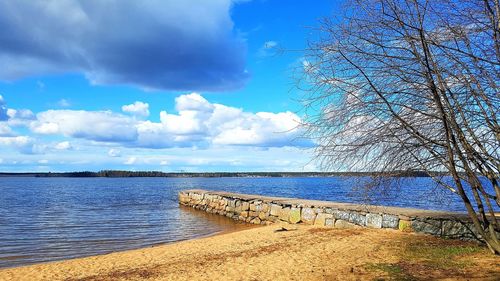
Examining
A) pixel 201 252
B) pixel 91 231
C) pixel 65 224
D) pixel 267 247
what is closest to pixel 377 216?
pixel 267 247

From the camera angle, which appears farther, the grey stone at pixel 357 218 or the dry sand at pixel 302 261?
the grey stone at pixel 357 218

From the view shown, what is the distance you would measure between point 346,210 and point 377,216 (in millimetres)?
1282

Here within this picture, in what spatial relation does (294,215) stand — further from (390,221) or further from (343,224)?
(390,221)

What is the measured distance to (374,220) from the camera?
1220 centimetres

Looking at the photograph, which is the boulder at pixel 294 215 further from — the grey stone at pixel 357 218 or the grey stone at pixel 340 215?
the grey stone at pixel 357 218

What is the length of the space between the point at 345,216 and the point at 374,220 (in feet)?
3.94

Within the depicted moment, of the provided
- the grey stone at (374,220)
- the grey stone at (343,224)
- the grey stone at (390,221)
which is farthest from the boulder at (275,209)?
the grey stone at (390,221)

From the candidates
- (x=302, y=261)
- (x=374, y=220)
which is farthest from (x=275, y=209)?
(x=302, y=261)

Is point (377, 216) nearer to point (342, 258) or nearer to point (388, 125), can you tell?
point (342, 258)

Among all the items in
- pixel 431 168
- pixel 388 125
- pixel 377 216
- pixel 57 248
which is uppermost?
pixel 388 125

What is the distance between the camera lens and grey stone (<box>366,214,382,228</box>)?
12032 mm

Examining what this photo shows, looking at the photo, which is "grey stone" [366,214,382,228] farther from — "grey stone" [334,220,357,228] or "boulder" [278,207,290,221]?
"boulder" [278,207,290,221]

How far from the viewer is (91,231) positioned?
60.7 ft

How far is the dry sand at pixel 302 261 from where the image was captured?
23.5 ft
